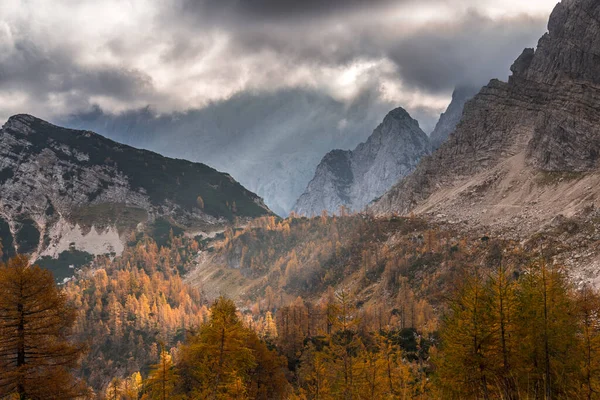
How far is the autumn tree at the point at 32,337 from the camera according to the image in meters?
20.6

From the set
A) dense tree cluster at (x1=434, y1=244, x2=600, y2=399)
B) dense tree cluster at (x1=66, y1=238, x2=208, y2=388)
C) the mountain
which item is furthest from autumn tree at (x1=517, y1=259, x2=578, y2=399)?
dense tree cluster at (x1=66, y1=238, x2=208, y2=388)

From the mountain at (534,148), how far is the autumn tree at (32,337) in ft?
387

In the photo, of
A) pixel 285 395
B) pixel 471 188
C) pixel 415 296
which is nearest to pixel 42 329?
pixel 285 395

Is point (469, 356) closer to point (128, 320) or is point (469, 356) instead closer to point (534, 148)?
point (534, 148)

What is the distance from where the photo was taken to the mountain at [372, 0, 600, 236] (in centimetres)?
12000

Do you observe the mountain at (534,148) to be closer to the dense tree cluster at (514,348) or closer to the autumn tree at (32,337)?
the dense tree cluster at (514,348)

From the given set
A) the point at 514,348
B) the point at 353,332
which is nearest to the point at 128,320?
the point at 353,332

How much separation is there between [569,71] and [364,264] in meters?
129

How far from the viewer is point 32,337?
21.4 metres

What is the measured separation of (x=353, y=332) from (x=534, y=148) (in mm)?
130539

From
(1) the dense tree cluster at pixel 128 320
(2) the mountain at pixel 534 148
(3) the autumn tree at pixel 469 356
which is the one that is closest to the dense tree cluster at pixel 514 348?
(3) the autumn tree at pixel 469 356

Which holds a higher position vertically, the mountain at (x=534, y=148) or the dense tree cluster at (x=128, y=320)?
the mountain at (x=534, y=148)

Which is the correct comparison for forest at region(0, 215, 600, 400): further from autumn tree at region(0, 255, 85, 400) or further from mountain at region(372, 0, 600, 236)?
mountain at region(372, 0, 600, 236)

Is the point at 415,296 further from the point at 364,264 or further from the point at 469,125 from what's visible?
the point at 469,125
